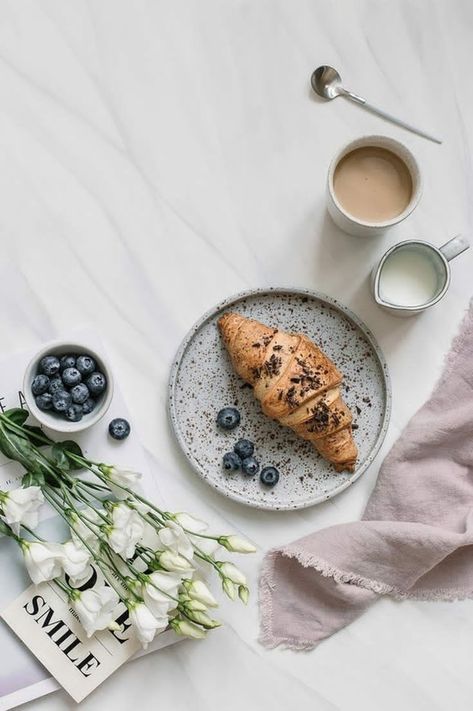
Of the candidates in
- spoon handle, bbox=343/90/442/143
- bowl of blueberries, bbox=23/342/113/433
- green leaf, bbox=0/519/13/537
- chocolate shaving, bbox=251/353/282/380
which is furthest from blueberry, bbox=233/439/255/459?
spoon handle, bbox=343/90/442/143

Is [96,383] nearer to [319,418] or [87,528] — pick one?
[87,528]

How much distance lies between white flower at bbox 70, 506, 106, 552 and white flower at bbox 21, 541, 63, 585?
0.03 m

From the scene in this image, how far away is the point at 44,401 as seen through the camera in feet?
3.68

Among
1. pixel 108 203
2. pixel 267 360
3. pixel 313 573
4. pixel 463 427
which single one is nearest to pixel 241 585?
pixel 313 573

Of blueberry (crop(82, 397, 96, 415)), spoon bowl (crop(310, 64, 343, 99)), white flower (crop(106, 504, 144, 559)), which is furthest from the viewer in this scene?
spoon bowl (crop(310, 64, 343, 99))

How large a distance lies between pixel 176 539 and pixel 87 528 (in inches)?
4.9

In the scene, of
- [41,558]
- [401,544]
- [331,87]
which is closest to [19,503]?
[41,558]

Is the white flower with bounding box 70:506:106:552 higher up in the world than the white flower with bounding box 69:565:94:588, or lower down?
higher up

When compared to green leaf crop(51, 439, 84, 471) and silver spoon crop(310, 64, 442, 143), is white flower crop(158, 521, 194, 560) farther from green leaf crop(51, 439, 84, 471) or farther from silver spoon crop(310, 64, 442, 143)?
silver spoon crop(310, 64, 442, 143)

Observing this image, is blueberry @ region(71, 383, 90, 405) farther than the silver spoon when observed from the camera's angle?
No

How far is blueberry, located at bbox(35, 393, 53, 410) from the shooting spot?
112cm

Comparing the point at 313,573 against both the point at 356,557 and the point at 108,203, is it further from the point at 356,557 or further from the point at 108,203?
the point at 108,203

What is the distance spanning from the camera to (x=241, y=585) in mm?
1085

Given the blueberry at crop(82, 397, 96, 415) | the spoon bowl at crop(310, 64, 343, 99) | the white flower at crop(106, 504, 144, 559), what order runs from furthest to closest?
the spoon bowl at crop(310, 64, 343, 99) → the blueberry at crop(82, 397, 96, 415) → the white flower at crop(106, 504, 144, 559)
